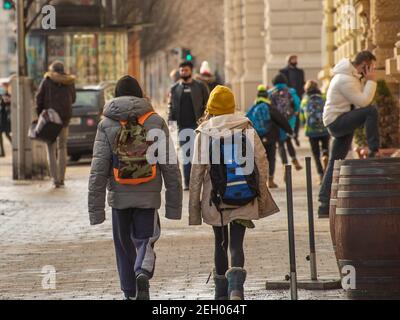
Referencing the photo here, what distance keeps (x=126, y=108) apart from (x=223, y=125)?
651mm

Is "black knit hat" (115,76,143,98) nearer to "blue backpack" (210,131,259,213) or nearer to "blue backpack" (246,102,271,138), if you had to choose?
"blue backpack" (210,131,259,213)

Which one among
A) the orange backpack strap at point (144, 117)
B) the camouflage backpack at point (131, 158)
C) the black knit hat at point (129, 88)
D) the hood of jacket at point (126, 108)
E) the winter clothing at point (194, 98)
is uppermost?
the black knit hat at point (129, 88)

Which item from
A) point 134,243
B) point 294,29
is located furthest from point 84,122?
point 294,29

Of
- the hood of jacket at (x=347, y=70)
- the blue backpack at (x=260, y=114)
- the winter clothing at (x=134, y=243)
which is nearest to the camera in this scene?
the winter clothing at (x=134, y=243)

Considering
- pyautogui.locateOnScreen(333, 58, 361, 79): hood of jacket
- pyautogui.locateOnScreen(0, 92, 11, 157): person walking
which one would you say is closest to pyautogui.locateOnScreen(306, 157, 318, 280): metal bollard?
pyautogui.locateOnScreen(333, 58, 361, 79): hood of jacket

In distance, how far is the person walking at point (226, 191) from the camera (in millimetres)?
10531

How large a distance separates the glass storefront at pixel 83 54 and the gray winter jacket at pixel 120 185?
2809 centimetres

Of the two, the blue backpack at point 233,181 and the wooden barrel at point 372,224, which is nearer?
the wooden barrel at point 372,224

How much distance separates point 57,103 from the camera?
23438mm

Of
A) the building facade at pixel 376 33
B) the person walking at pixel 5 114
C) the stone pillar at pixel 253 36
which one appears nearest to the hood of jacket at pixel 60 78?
the building facade at pixel 376 33

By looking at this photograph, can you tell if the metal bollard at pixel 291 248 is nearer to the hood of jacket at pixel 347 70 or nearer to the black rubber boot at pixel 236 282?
the black rubber boot at pixel 236 282

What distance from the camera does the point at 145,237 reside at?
35.0ft
